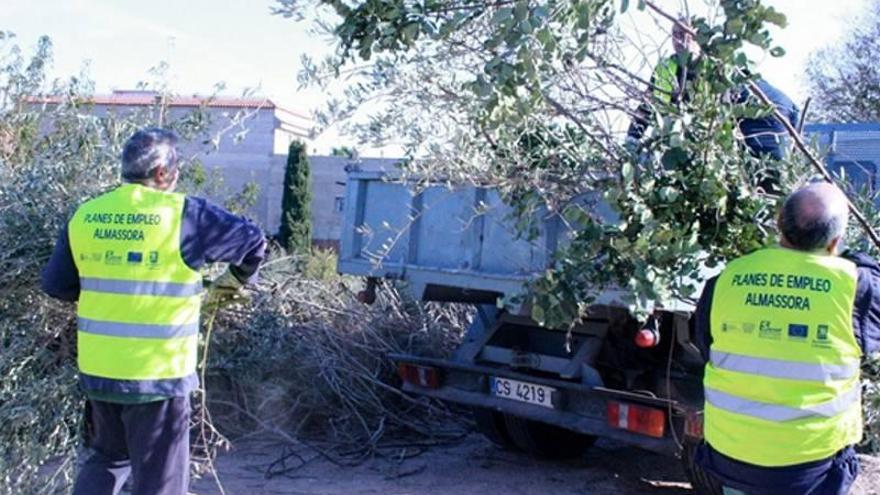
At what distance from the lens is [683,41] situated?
396cm

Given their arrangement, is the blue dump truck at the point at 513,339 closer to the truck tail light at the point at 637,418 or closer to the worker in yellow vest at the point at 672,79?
the truck tail light at the point at 637,418

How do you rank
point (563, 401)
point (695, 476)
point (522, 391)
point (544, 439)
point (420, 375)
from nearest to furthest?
1. point (695, 476)
2. point (563, 401)
3. point (522, 391)
4. point (420, 375)
5. point (544, 439)

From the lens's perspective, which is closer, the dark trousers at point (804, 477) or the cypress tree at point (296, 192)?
the dark trousers at point (804, 477)

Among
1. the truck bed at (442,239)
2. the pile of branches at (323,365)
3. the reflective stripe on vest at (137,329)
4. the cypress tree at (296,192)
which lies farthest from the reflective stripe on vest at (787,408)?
the cypress tree at (296,192)

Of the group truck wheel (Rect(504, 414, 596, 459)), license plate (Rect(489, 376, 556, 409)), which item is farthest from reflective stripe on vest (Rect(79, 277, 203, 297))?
truck wheel (Rect(504, 414, 596, 459))

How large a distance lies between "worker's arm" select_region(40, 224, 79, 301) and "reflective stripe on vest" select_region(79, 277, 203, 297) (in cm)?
17

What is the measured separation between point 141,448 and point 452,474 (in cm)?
305

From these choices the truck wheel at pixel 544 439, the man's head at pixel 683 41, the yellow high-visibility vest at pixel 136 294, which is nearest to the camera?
the man's head at pixel 683 41

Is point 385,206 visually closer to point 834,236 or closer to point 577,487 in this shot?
point 577,487

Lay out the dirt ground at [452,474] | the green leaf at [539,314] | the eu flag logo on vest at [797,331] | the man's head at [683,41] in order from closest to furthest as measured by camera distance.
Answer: the eu flag logo on vest at [797,331], the man's head at [683,41], the green leaf at [539,314], the dirt ground at [452,474]

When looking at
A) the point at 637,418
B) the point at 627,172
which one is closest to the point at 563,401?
the point at 637,418

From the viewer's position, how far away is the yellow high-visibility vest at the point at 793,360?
3.23 metres

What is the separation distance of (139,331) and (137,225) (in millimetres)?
411

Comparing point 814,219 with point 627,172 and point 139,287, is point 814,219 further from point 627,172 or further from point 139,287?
point 139,287
